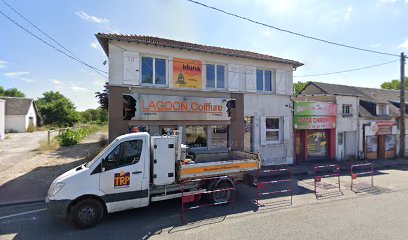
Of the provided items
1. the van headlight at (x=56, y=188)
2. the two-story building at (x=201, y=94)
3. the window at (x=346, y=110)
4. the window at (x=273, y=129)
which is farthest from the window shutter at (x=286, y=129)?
the van headlight at (x=56, y=188)

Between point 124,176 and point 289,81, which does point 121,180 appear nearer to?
point 124,176

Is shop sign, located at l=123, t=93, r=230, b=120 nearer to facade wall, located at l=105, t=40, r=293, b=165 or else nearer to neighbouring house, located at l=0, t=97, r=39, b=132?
facade wall, located at l=105, t=40, r=293, b=165

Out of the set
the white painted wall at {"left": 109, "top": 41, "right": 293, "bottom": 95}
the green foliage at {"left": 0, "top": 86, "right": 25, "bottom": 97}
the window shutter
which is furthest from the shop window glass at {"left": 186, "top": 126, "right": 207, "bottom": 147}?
the green foliage at {"left": 0, "top": 86, "right": 25, "bottom": 97}

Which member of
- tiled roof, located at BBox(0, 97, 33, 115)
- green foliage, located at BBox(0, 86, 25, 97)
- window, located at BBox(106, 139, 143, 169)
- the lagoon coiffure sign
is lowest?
window, located at BBox(106, 139, 143, 169)

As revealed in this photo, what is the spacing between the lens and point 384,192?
346 inches

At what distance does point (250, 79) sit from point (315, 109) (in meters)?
5.15

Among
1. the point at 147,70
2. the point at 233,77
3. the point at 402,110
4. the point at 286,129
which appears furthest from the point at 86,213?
the point at 402,110

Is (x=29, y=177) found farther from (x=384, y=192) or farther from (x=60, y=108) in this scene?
(x=60, y=108)

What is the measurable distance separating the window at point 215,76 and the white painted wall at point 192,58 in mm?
228

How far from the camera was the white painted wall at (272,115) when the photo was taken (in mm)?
13086

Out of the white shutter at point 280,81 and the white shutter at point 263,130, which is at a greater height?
the white shutter at point 280,81

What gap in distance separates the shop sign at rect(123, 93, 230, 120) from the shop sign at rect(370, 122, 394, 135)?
41.4 ft

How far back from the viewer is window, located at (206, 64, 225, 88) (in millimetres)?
12320

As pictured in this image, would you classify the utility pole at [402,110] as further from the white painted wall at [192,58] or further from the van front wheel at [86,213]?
the van front wheel at [86,213]
